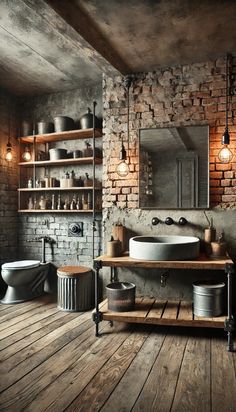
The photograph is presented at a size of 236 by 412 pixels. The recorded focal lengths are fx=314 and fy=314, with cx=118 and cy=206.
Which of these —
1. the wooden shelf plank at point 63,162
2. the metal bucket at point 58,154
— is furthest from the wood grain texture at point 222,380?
the metal bucket at point 58,154

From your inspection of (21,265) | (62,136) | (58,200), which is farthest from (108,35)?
(21,265)

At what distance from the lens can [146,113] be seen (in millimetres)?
3645

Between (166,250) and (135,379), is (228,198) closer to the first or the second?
(166,250)

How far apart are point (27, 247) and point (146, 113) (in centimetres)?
261

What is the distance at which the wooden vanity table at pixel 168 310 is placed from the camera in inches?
107

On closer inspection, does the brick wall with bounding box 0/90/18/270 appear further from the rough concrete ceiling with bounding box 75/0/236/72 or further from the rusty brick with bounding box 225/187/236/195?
the rusty brick with bounding box 225/187/236/195

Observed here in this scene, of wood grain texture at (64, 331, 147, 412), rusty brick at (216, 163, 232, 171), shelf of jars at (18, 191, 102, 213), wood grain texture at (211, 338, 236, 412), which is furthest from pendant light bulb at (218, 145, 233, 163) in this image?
wood grain texture at (64, 331, 147, 412)

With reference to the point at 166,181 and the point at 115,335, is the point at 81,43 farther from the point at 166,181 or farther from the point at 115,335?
the point at 115,335

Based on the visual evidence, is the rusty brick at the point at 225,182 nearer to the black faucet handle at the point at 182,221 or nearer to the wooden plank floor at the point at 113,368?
the black faucet handle at the point at 182,221

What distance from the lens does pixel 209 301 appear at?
2881 mm

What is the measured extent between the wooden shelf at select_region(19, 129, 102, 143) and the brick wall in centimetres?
26

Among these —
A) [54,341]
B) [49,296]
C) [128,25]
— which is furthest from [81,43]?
[49,296]

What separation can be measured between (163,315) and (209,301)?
1.47ft

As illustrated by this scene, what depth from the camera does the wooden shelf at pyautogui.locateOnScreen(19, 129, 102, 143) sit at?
4.08m
